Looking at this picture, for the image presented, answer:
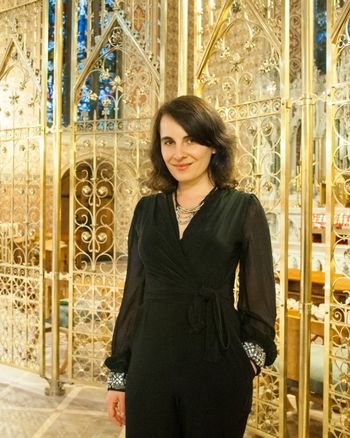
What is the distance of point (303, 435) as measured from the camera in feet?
8.57

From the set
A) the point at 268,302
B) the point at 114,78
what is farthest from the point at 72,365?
the point at 268,302

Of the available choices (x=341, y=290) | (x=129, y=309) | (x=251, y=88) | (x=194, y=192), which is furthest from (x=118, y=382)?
(x=251, y=88)

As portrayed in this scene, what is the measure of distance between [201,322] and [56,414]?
2382 mm

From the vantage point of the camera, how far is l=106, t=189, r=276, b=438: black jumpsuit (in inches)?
50.5

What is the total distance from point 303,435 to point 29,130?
2.83 m

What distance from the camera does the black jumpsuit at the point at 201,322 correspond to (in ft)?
4.21

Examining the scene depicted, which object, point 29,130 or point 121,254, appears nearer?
point 121,254

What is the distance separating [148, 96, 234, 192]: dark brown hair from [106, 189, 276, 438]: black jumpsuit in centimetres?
7

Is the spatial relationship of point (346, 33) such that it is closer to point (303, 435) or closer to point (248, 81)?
point (248, 81)

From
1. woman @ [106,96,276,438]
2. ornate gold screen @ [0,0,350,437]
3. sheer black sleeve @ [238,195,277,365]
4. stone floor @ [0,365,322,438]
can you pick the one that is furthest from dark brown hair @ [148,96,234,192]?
stone floor @ [0,365,322,438]

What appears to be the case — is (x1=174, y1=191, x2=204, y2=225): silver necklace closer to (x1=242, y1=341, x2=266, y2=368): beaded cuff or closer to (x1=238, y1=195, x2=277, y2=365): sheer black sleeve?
(x1=238, y1=195, x2=277, y2=365): sheer black sleeve

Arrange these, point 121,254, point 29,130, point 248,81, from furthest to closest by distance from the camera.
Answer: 1. point 29,130
2. point 121,254
3. point 248,81

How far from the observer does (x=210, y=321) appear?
129 cm

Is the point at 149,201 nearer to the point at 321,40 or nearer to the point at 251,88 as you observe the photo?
the point at 251,88
